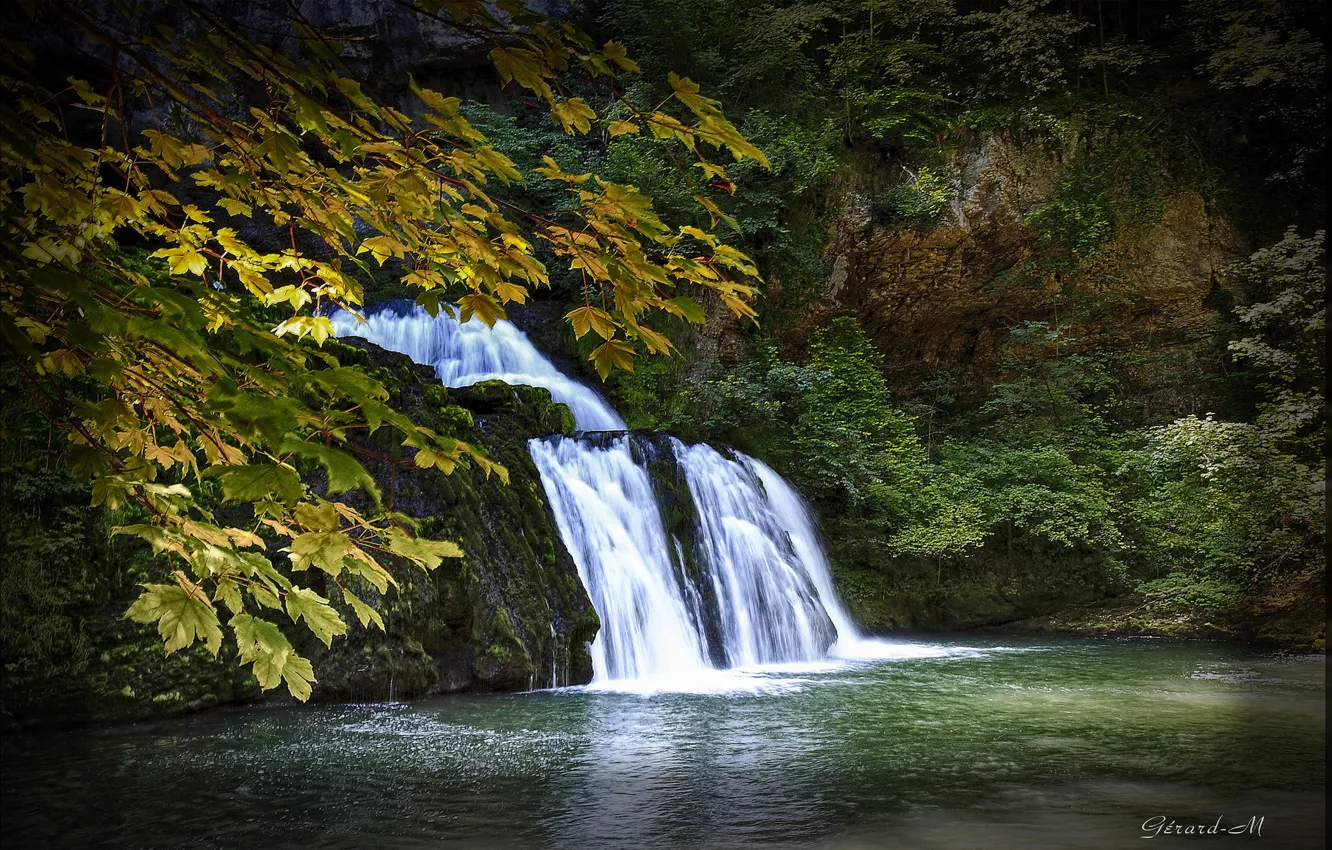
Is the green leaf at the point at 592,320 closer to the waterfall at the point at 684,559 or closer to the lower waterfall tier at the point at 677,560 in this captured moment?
the waterfall at the point at 684,559

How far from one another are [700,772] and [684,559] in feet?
17.9

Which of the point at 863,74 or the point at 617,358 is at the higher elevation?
the point at 863,74

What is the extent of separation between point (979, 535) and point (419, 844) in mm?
11058

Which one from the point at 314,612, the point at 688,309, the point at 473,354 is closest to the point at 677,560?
the point at 473,354

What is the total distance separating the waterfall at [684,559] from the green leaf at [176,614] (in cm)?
622

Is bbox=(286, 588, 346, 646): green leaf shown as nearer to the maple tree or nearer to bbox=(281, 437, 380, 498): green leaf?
the maple tree

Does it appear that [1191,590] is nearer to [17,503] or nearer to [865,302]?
[865,302]

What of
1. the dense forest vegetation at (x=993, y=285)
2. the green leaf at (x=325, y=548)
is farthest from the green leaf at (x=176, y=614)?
the dense forest vegetation at (x=993, y=285)

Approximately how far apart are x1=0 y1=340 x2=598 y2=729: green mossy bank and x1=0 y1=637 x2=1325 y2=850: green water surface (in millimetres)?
288

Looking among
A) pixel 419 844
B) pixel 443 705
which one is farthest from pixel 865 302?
pixel 419 844

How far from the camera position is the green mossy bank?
223 inches

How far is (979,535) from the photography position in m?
12.7

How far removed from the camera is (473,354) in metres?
13.4

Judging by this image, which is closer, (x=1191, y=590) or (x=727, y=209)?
(x=1191, y=590)
